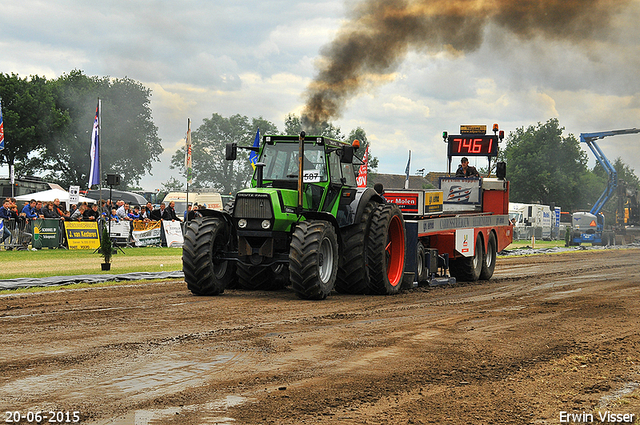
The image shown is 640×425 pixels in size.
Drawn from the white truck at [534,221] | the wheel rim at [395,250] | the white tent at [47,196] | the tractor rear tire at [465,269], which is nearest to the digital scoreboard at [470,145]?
the tractor rear tire at [465,269]

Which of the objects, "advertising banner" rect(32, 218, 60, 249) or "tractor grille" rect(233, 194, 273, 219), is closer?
"tractor grille" rect(233, 194, 273, 219)

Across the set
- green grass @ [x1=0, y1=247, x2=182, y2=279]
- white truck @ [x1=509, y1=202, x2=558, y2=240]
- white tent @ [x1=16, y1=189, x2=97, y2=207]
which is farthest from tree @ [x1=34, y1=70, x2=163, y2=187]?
green grass @ [x1=0, y1=247, x2=182, y2=279]

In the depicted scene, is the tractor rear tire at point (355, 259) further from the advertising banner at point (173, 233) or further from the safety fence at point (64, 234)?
the advertising banner at point (173, 233)

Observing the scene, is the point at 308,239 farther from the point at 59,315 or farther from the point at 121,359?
the point at 121,359

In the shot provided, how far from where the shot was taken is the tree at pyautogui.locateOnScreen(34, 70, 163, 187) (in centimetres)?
6162

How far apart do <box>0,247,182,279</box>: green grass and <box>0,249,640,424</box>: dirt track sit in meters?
4.67

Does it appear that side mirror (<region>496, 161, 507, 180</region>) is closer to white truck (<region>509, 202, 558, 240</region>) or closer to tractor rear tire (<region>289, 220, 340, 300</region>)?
tractor rear tire (<region>289, 220, 340, 300</region>)

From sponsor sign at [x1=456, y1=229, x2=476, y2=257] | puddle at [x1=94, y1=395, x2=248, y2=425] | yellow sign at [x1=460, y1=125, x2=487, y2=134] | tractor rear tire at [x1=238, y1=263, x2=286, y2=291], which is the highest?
yellow sign at [x1=460, y1=125, x2=487, y2=134]

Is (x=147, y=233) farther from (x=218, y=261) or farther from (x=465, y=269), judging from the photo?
(x=218, y=261)

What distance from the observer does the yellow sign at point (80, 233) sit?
82.7 ft

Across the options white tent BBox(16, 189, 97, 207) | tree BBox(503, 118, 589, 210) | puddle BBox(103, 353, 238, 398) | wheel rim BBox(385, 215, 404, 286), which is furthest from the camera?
tree BBox(503, 118, 589, 210)

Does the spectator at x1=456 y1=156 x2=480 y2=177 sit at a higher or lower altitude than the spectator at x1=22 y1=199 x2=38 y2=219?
higher

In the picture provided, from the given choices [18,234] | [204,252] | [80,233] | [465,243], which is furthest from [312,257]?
[18,234]

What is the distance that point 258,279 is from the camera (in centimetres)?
1309
